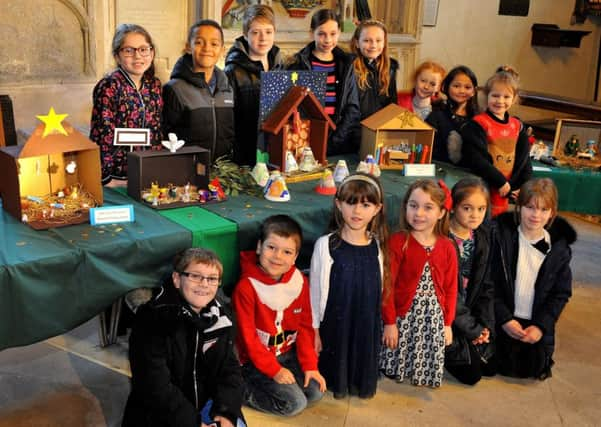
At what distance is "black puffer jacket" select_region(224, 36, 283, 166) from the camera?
11.4ft

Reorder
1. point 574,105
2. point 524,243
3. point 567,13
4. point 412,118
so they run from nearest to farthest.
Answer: point 524,243 → point 412,118 → point 574,105 → point 567,13

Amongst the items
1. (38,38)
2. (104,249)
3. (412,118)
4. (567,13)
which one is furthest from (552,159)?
(567,13)

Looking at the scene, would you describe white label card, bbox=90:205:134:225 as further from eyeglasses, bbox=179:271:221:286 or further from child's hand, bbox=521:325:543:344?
child's hand, bbox=521:325:543:344

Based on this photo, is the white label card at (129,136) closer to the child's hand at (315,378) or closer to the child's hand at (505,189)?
the child's hand at (315,378)

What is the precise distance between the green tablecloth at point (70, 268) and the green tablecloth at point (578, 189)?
2.37 meters

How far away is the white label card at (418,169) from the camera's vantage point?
3.44 meters

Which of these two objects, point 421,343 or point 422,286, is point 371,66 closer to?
point 422,286

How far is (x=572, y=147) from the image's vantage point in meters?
4.02

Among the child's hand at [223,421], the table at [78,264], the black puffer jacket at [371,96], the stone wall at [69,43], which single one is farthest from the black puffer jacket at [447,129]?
the stone wall at [69,43]

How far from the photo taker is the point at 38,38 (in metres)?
5.11

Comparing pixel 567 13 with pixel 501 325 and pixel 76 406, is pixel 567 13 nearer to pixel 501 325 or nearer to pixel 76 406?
pixel 501 325

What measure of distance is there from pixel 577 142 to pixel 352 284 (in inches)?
87.0

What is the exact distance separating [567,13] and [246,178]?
721 centimetres

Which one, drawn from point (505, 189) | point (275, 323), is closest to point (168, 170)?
point (275, 323)
